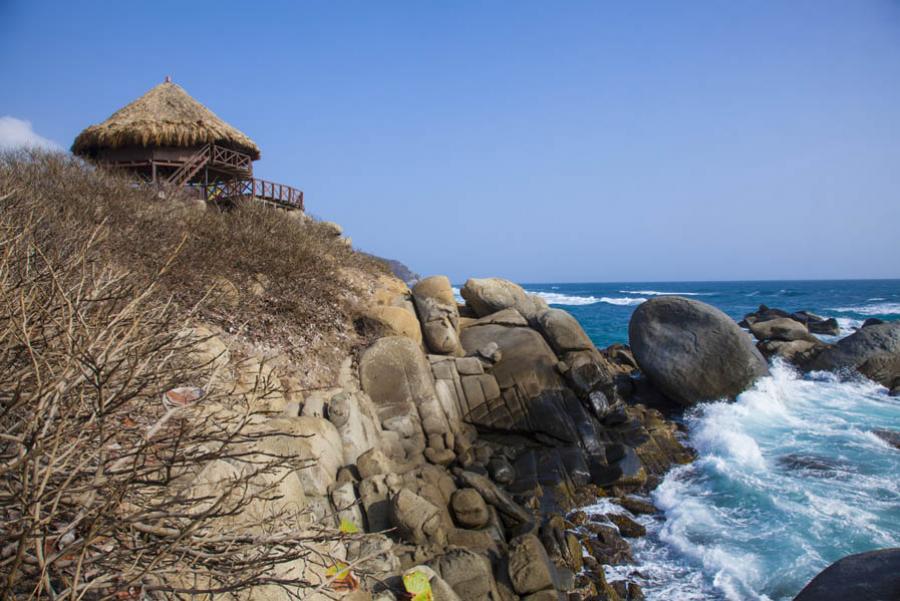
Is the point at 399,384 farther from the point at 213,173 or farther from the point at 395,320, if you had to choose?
the point at 213,173

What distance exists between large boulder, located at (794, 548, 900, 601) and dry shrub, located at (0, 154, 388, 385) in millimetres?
7545

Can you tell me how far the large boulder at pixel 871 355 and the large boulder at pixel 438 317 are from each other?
13.3 meters

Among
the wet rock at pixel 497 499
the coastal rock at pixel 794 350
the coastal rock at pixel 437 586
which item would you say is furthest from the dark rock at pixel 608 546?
the coastal rock at pixel 794 350

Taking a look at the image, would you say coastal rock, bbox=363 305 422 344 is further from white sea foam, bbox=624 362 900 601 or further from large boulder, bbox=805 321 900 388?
large boulder, bbox=805 321 900 388

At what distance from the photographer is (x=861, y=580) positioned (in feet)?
14.3

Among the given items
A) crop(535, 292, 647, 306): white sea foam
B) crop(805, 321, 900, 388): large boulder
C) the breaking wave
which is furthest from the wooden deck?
the breaking wave

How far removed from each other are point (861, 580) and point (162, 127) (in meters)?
20.9

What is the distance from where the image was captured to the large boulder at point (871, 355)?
1590 centimetres

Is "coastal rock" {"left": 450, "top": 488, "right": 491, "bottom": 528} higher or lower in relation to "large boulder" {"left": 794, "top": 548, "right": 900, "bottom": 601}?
lower

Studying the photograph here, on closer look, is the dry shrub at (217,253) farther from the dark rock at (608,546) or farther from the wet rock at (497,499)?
the dark rock at (608,546)

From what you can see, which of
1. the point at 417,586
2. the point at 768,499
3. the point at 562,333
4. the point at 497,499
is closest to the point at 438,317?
the point at 562,333

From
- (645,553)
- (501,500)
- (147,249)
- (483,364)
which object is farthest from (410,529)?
(147,249)

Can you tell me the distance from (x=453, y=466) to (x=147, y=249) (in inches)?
267

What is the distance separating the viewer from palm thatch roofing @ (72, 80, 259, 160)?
1728 centimetres
